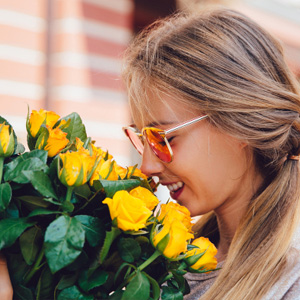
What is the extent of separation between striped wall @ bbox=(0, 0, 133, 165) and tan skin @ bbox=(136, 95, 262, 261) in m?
1.47

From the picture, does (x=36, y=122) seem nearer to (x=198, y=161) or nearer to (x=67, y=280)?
(x=67, y=280)

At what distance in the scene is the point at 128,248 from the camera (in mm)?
823

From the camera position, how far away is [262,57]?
1.29 m

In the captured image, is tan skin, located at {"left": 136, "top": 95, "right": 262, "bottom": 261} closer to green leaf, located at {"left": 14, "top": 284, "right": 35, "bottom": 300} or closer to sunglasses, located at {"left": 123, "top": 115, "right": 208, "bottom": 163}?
sunglasses, located at {"left": 123, "top": 115, "right": 208, "bottom": 163}

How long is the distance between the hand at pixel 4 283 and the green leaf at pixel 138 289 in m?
0.19

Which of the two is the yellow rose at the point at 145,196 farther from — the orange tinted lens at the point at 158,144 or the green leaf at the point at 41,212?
the orange tinted lens at the point at 158,144

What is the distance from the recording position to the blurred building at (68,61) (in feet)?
8.54

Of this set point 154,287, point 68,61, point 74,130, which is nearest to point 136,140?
point 74,130

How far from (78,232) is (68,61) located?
2075 mm

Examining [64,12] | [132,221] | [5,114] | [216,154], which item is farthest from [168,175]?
[64,12]

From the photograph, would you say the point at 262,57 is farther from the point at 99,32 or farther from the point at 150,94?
the point at 99,32

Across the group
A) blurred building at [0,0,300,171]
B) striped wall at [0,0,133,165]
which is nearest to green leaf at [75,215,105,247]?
blurred building at [0,0,300,171]

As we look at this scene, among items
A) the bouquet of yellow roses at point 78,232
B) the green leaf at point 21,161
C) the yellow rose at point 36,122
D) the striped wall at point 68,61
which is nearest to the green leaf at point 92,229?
the bouquet of yellow roses at point 78,232

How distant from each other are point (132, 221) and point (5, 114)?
76.5 inches
